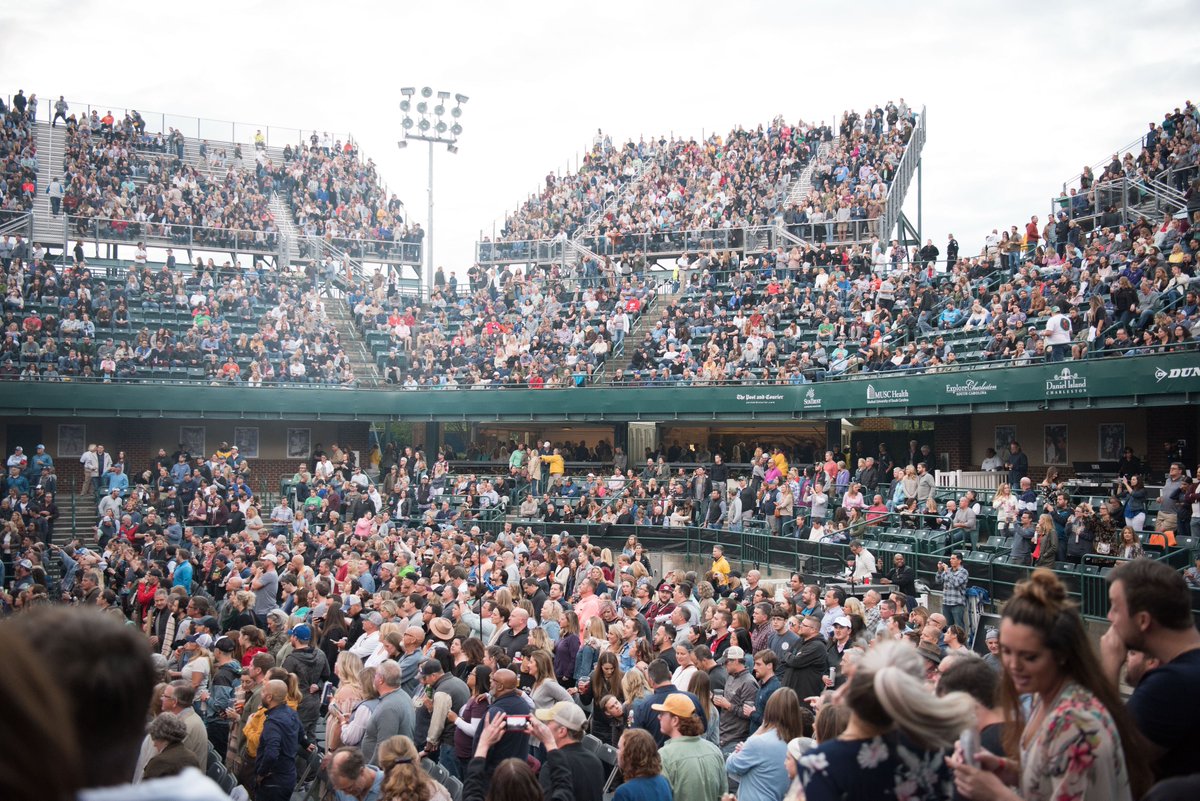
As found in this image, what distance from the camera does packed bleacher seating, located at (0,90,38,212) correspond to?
128 ft

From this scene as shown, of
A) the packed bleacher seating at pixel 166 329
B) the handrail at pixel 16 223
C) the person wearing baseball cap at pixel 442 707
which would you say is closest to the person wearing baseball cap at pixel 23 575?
the person wearing baseball cap at pixel 442 707

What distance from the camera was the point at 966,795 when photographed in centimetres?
336

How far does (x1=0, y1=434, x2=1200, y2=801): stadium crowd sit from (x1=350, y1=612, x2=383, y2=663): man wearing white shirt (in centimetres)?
6

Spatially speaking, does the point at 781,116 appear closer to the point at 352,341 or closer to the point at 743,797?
the point at 352,341

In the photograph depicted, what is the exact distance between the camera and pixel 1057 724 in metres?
3.47

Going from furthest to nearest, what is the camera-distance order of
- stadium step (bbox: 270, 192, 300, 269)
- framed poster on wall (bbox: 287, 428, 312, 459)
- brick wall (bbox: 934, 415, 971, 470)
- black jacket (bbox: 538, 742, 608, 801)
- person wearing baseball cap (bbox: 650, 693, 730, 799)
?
stadium step (bbox: 270, 192, 300, 269)
framed poster on wall (bbox: 287, 428, 312, 459)
brick wall (bbox: 934, 415, 971, 470)
person wearing baseball cap (bbox: 650, 693, 730, 799)
black jacket (bbox: 538, 742, 608, 801)

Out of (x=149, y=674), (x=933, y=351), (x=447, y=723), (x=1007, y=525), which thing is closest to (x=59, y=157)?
(x=933, y=351)

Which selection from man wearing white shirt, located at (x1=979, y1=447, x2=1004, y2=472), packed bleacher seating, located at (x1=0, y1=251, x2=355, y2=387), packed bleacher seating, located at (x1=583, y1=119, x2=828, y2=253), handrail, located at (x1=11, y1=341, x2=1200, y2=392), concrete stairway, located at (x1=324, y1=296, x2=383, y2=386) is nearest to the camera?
man wearing white shirt, located at (x1=979, y1=447, x2=1004, y2=472)

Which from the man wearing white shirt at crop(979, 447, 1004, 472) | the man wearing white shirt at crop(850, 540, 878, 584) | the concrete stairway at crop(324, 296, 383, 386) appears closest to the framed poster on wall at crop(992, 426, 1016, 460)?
the man wearing white shirt at crop(979, 447, 1004, 472)

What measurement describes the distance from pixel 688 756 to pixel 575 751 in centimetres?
71

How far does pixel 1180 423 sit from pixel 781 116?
24.3 metres

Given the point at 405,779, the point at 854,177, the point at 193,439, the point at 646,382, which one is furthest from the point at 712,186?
the point at 405,779

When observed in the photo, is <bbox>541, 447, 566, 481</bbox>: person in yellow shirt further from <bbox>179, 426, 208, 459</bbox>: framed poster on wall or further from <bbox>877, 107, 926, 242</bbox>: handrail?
<bbox>877, 107, 926, 242</bbox>: handrail

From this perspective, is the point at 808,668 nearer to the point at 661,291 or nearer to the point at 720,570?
the point at 720,570
